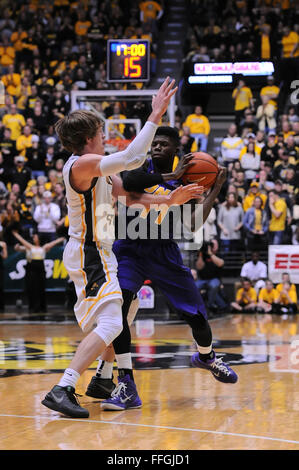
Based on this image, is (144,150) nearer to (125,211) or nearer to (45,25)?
(125,211)

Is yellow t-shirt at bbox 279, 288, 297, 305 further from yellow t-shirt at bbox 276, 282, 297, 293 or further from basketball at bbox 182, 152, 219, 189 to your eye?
basketball at bbox 182, 152, 219, 189

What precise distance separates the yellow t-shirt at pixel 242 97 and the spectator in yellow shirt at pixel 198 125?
919 millimetres

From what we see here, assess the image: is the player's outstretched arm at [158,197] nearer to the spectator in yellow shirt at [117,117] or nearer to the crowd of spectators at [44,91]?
the crowd of spectators at [44,91]

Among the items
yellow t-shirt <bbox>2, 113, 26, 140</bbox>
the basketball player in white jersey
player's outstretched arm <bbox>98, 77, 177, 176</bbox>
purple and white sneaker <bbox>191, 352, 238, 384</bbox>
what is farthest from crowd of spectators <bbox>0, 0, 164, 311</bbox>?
player's outstretched arm <bbox>98, 77, 177, 176</bbox>

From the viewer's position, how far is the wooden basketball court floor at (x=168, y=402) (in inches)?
163

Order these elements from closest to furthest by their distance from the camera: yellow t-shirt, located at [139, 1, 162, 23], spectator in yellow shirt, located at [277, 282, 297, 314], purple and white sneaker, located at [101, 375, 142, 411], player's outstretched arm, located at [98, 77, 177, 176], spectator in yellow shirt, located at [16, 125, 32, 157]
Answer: player's outstretched arm, located at [98, 77, 177, 176]
purple and white sneaker, located at [101, 375, 142, 411]
spectator in yellow shirt, located at [277, 282, 297, 314]
spectator in yellow shirt, located at [16, 125, 32, 157]
yellow t-shirt, located at [139, 1, 162, 23]

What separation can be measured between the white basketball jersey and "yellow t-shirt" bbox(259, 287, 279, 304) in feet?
32.4

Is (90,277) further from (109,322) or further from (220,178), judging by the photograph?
(220,178)

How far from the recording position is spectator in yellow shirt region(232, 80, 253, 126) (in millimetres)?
19031

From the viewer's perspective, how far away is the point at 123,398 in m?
5.22

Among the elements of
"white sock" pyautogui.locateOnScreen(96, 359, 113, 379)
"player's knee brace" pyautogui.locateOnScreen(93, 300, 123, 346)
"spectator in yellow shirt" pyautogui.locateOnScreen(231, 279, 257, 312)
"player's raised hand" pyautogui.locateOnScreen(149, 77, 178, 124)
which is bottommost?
"spectator in yellow shirt" pyautogui.locateOnScreen(231, 279, 257, 312)

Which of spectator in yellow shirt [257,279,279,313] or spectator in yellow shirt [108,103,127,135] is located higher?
spectator in yellow shirt [108,103,127,135]

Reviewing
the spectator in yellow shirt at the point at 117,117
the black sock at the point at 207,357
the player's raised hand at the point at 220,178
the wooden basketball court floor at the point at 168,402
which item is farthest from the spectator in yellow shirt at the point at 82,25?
the black sock at the point at 207,357
